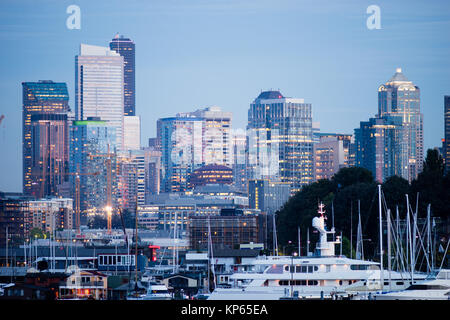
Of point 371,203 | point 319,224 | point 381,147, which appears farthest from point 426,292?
point 381,147

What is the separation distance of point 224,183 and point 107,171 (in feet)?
67.5

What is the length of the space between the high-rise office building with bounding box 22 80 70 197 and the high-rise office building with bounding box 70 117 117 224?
2.86 meters

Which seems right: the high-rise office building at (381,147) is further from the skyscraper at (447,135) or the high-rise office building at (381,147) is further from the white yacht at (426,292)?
the white yacht at (426,292)

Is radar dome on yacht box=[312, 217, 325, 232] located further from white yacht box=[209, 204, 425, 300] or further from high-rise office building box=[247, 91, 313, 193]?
high-rise office building box=[247, 91, 313, 193]

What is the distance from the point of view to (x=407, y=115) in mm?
157875

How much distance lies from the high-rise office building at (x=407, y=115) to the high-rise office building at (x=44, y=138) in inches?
2107

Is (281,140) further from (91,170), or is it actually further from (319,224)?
(319,224)

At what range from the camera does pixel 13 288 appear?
27.7 m

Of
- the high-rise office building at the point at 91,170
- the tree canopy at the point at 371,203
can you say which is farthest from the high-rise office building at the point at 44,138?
the tree canopy at the point at 371,203

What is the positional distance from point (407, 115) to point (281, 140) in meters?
25.1

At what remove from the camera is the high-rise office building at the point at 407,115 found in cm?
15162

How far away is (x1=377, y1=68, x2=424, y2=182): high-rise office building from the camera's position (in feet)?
497

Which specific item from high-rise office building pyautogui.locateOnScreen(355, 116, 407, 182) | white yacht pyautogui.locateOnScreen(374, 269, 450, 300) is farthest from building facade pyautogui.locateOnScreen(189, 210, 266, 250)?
high-rise office building pyautogui.locateOnScreen(355, 116, 407, 182)
